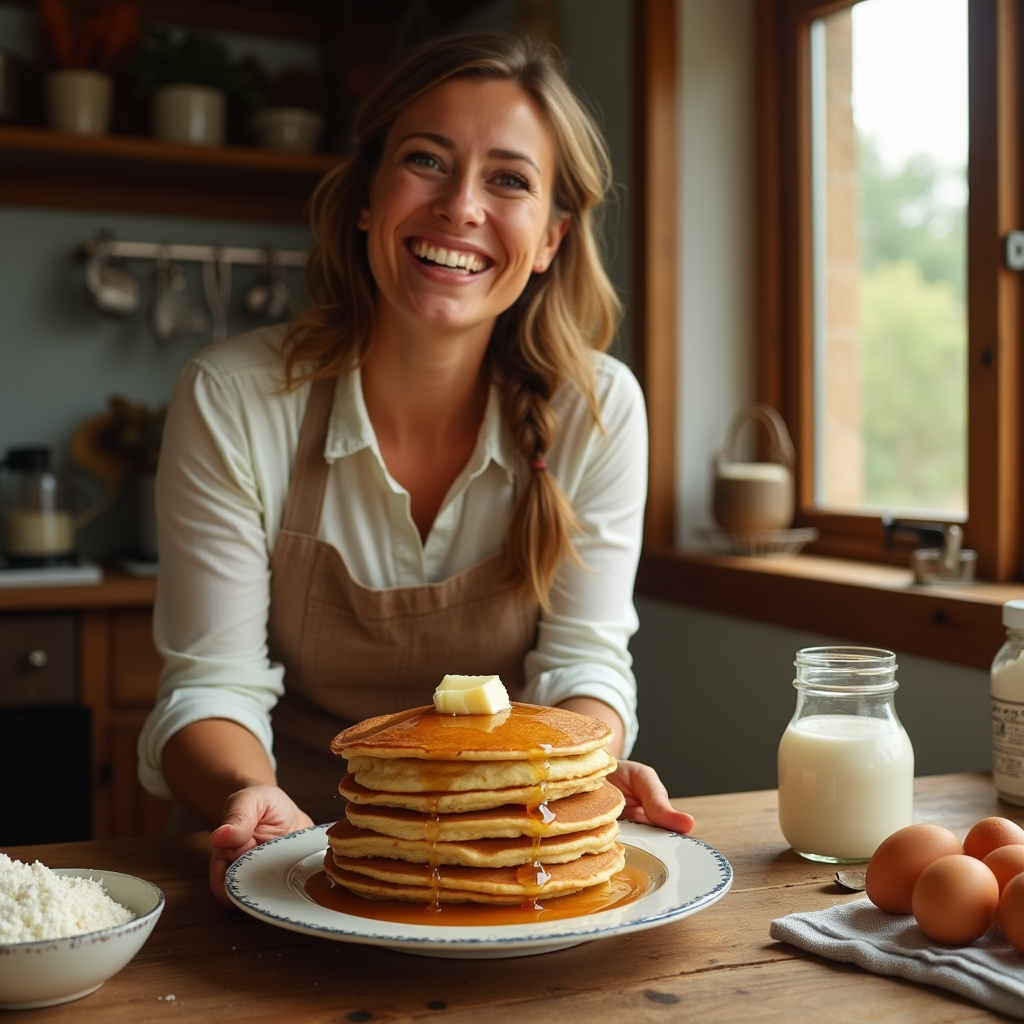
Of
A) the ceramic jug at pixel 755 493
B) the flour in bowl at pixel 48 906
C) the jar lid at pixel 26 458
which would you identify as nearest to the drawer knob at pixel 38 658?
the jar lid at pixel 26 458

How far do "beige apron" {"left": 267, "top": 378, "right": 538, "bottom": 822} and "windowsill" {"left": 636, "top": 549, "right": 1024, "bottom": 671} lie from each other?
61 cm

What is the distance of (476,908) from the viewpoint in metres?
0.89

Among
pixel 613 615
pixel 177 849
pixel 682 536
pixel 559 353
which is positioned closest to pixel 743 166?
pixel 682 536

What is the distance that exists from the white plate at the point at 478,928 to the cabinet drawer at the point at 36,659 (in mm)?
1813

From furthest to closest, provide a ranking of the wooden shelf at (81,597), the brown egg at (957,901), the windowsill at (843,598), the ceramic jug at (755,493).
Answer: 1. the wooden shelf at (81,597)
2. the ceramic jug at (755,493)
3. the windowsill at (843,598)
4. the brown egg at (957,901)

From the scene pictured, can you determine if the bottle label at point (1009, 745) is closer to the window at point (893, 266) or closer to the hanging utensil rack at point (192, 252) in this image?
the window at point (893, 266)

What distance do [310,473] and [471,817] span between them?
0.76 metres

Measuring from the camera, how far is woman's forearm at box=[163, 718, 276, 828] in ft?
4.12

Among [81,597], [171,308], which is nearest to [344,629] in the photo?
[81,597]

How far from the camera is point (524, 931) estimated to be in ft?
2.75

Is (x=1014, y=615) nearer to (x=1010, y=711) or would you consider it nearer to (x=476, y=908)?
(x=1010, y=711)

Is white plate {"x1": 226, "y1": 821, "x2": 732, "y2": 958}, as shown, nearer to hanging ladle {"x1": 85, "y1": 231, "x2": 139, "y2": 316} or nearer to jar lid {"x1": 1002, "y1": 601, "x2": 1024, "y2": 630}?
jar lid {"x1": 1002, "y1": 601, "x2": 1024, "y2": 630}

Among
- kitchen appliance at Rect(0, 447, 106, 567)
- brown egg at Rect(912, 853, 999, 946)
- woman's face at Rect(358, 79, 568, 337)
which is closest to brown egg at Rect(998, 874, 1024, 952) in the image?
brown egg at Rect(912, 853, 999, 946)

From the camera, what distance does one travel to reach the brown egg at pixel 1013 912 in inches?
33.6
